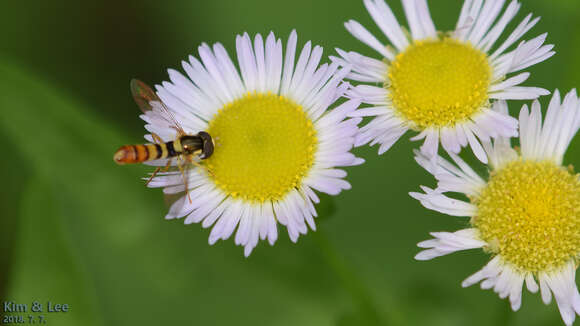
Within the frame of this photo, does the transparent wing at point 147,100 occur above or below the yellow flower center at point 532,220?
above

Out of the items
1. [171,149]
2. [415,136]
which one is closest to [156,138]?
[171,149]

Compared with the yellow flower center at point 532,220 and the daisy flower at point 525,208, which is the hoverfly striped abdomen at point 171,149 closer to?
the daisy flower at point 525,208

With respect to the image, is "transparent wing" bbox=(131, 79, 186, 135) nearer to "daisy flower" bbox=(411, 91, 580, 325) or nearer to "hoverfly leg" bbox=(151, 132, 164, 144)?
"hoverfly leg" bbox=(151, 132, 164, 144)

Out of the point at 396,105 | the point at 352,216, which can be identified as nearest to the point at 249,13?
the point at 352,216

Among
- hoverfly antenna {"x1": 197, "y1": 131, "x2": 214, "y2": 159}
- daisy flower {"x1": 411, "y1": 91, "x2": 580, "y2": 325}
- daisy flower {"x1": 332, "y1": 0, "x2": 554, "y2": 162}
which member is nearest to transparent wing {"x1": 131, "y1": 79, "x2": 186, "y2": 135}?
hoverfly antenna {"x1": 197, "y1": 131, "x2": 214, "y2": 159}

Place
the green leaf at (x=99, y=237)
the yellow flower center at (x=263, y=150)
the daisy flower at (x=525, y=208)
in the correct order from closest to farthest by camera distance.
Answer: the daisy flower at (x=525, y=208) → the yellow flower center at (x=263, y=150) → the green leaf at (x=99, y=237)

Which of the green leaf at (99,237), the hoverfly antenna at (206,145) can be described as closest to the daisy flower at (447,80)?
the hoverfly antenna at (206,145)
